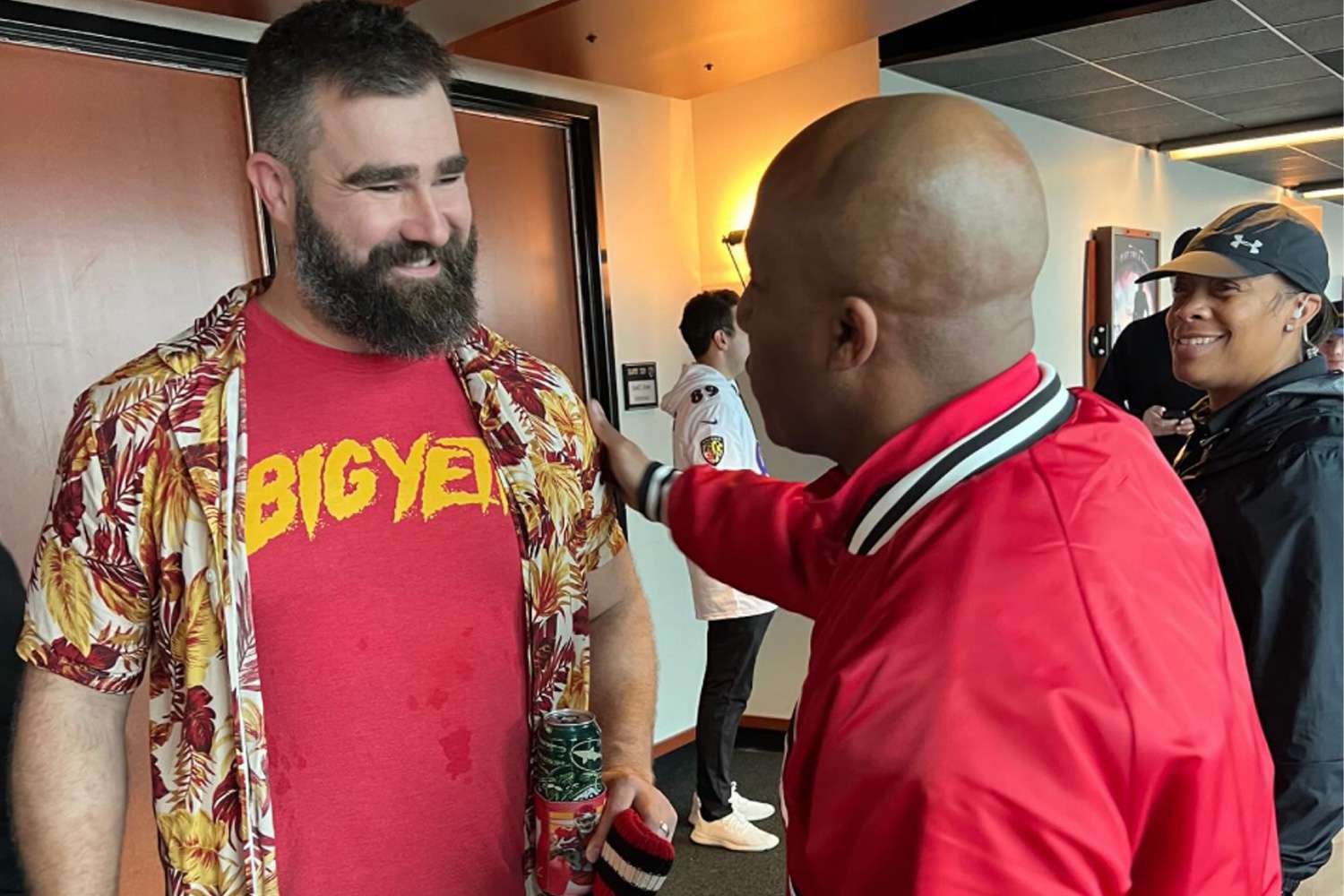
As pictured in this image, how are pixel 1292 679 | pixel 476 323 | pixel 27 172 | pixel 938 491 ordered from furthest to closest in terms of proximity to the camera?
pixel 27 172
pixel 1292 679
pixel 476 323
pixel 938 491

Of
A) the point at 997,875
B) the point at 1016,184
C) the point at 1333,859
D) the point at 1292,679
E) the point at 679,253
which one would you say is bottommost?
the point at 1333,859

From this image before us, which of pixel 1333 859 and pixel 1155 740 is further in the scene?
pixel 1333 859

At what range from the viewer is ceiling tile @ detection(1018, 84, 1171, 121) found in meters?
4.86

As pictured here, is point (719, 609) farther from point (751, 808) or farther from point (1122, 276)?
point (1122, 276)

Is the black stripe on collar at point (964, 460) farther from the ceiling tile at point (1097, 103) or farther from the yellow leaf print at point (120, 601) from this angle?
the ceiling tile at point (1097, 103)

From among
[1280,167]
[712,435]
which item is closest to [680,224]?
[712,435]

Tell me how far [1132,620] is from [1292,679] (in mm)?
1085

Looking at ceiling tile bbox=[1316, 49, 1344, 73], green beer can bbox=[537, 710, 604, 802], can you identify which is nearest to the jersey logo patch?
green beer can bbox=[537, 710, 604, 802]

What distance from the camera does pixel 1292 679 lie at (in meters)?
1.44

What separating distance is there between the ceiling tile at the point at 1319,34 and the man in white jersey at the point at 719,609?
2.79 m

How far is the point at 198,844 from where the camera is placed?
3.41 feet

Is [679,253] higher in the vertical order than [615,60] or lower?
lower

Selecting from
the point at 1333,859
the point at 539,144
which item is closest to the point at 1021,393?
the point at 1333,859

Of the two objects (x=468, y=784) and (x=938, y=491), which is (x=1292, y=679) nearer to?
(x=938, y=491)
